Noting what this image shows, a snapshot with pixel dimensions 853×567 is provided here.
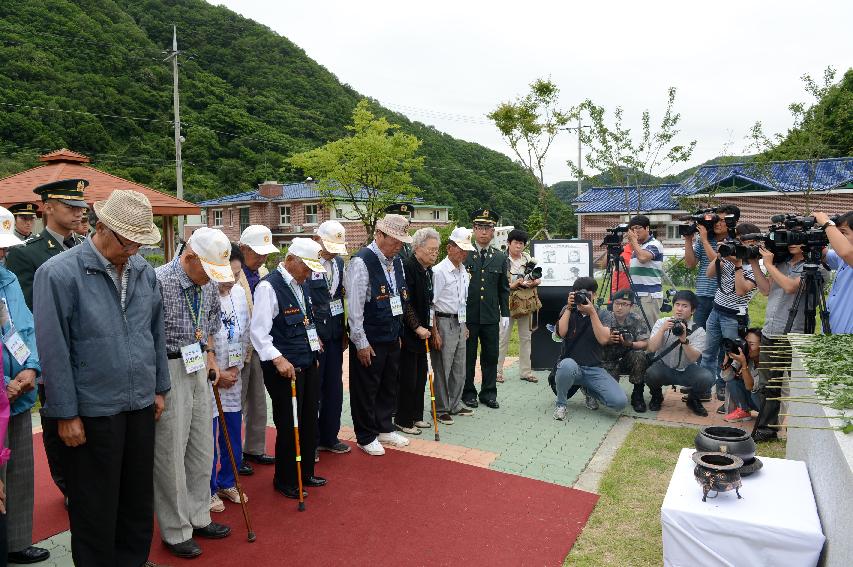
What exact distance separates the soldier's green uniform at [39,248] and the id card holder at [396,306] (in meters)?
2.36

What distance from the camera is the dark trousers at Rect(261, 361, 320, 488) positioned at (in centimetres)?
392

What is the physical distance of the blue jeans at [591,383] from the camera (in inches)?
224

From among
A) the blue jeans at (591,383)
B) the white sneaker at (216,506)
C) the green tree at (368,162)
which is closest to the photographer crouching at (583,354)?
the blue jeans at (591,383)

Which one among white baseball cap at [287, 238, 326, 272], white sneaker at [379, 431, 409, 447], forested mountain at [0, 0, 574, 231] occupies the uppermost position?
forested mountain at [0, 0, 574, 231]

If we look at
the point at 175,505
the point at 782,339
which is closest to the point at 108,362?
the point at 175,505

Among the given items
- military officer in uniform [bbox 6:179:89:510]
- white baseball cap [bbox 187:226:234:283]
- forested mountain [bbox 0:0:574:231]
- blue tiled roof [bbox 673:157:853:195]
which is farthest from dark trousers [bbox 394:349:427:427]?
forested mountain [bbox 0:0:574:231]

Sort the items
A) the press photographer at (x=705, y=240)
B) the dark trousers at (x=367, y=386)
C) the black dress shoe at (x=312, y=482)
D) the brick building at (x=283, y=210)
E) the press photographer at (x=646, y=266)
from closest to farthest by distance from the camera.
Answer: the black dress shoe at (x=312, y=482), the dark trousers at (x=367, y=386), the press photographer at (x=705, y=240), the press photographer at (x=646, y=266), the brick building at (x=283, y=210)

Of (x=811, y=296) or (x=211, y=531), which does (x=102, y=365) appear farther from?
(x=811, y=296)

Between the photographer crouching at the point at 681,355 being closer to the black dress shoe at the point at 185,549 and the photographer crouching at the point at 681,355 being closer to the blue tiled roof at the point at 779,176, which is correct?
the black dress shoe at the point at 185,549

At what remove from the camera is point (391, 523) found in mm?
3668

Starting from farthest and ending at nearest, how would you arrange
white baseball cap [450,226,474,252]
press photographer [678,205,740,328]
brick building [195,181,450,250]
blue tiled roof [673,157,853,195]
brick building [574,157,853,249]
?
brick building [195,181,450,250] < blue tiled roof [673,157,853,195] < brick building [574,157,853,249] < press photographer [678,205,740,328] < white baseball cap [450,226,474,252]

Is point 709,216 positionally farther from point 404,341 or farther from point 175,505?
point 175,505

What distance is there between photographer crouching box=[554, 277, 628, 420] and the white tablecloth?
278 centimetres

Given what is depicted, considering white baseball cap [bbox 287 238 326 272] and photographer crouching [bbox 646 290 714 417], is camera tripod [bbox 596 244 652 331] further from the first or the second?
white baseball cap [bbox 287 238 326 272]
